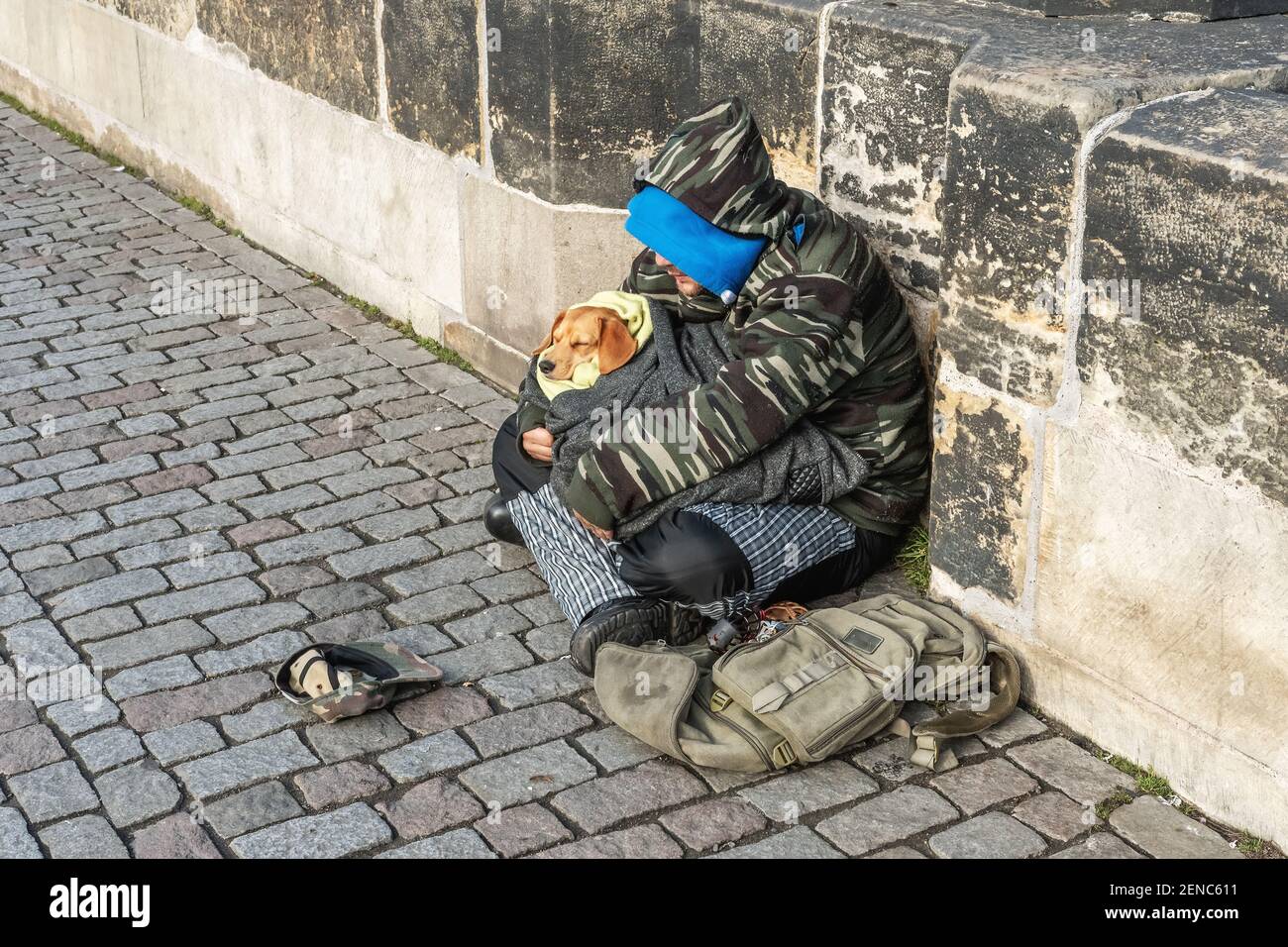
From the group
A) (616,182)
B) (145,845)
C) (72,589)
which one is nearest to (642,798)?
(145,845)

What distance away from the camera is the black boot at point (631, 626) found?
3867mm

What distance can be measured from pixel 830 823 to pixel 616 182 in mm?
2402

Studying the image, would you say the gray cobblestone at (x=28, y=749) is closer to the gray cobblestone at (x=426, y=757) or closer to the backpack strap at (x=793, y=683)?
the gray cobblestone at (x=426, y=757)

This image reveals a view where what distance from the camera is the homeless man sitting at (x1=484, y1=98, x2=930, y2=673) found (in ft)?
12.6

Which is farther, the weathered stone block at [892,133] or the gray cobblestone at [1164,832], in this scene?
the weathered stone block at [892,133]

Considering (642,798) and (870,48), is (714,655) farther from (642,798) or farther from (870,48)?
(870,48)

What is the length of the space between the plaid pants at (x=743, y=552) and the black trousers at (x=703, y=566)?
23 mm

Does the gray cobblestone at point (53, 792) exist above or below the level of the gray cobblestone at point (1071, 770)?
below

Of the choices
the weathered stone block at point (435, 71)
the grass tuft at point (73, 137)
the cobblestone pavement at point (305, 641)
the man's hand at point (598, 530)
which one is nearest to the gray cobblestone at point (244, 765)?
the cobblestone pavement at point (305, 641)

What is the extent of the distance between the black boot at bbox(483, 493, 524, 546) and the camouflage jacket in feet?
1.58

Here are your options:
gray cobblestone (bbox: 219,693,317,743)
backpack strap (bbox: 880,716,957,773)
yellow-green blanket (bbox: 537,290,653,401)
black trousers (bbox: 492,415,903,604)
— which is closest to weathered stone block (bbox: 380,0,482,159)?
yellow-green blanket (bbox: 537,290,653,401)

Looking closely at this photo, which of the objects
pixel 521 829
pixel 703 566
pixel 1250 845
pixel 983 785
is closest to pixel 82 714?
pixel 521 829

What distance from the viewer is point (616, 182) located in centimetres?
500

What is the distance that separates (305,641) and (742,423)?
127 centimetres
